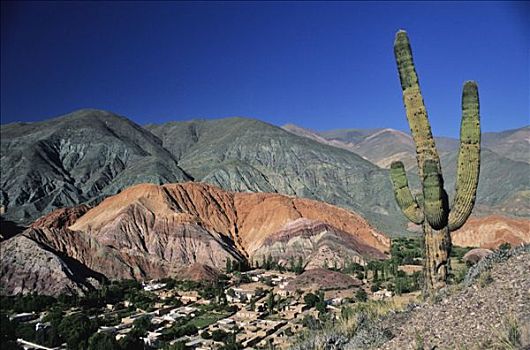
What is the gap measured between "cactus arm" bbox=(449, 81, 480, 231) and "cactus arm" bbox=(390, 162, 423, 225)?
3.32ft

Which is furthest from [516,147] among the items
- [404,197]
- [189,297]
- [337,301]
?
[404,197]

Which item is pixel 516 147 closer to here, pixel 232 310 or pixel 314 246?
pixel 314 246

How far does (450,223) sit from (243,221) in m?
57.2

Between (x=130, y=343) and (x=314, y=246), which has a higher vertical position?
(x=314, y=246)

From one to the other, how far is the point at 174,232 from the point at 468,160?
161 ft

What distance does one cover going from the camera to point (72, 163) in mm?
116438

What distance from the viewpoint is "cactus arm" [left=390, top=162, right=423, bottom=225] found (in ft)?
45.1

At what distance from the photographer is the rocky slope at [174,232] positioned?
50438 mm

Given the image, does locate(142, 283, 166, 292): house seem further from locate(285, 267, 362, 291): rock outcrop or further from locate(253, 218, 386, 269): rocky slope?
locate(253, 218, 386, 269): rocky slope

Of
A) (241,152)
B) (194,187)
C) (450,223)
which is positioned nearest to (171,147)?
(241,152)

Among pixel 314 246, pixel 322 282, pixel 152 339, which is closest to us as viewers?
pixel 152 339

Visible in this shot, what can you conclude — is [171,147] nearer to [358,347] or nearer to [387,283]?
[387,283]

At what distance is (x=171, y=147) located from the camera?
14875cm

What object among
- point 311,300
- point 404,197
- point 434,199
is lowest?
point 311,300
